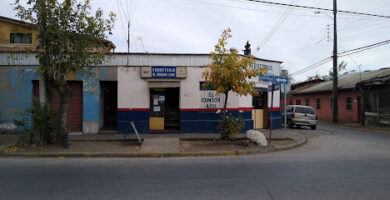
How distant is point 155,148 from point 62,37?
5.22m

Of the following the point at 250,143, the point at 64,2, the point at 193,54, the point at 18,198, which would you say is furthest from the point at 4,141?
the point at 250,143

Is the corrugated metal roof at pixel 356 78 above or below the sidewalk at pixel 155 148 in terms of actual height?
above

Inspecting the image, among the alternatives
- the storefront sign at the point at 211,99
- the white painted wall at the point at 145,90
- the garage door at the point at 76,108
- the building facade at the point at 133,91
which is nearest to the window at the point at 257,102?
the building facade at the point at 133,91

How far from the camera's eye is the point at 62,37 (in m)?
8.92

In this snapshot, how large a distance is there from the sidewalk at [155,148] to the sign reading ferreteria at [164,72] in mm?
3215

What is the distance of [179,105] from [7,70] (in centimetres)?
881

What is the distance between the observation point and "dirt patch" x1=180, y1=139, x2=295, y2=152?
30.5 feet

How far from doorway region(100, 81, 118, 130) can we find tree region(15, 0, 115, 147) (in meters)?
4.08

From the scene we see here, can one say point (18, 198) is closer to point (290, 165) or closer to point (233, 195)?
point (233, 195)

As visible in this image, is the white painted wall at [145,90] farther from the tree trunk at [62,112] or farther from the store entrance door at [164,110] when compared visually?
the tree trunk at [62,112]

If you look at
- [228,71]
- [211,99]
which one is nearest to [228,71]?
[228,71]

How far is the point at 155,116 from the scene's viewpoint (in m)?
13.4

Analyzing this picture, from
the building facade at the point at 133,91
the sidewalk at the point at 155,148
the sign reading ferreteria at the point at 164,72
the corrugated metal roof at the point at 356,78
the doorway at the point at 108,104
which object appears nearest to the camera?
the sidewalk at the point at 155,148

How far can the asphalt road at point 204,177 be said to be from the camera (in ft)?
15.8
